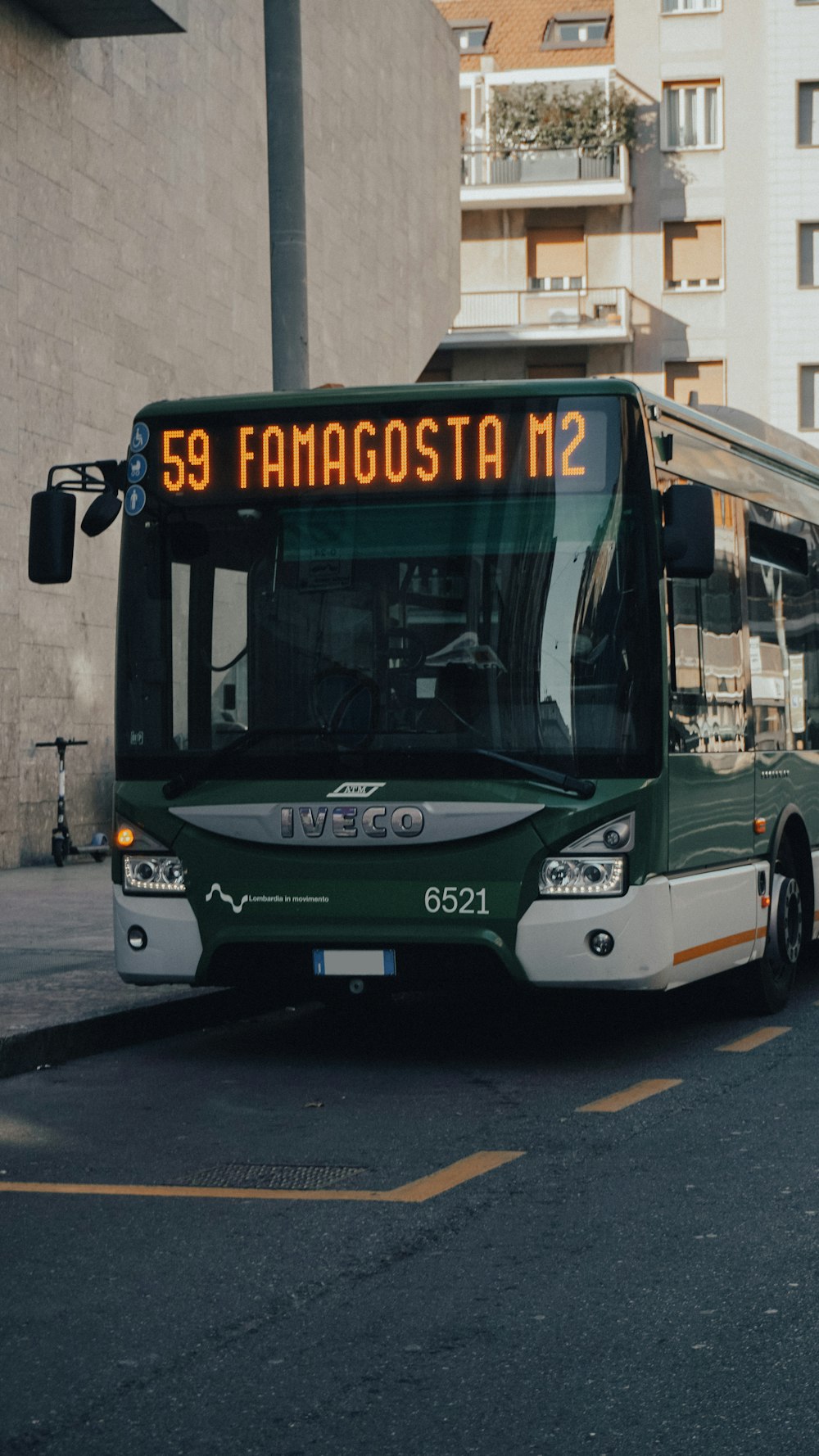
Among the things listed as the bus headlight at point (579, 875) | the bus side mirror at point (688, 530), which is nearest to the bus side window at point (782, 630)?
the bus side mirror at point (688, 530)

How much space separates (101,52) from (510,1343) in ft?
57.0

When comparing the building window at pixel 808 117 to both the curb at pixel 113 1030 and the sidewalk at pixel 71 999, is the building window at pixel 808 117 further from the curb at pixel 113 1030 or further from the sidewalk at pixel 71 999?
the curb at pixel 113 1030

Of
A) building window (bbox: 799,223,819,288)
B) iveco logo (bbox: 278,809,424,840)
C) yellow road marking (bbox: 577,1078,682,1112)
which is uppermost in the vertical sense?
building window (bbox: 799,223,819,288)

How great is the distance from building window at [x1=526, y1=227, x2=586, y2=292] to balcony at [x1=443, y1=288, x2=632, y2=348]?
141cm

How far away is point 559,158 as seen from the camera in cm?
4344

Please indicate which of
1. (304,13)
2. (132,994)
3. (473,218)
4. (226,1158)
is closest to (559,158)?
(473,218)

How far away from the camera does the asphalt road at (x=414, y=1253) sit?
157 inches

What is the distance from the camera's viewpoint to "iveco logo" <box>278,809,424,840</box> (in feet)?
26.3

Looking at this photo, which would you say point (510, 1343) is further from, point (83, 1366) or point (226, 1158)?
point (226, 1158)

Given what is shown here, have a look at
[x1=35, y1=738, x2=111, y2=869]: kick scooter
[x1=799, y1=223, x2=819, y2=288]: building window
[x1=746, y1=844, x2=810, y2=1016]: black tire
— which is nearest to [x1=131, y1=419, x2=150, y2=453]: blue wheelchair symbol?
[x1=746, y1=844, x2=810, y2=1016]: black tire

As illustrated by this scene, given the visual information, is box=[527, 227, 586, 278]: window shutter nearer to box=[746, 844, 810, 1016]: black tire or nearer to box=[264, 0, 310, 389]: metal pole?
box=[264, 0, 310, 389]: metal pole

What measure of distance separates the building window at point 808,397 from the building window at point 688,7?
788cm

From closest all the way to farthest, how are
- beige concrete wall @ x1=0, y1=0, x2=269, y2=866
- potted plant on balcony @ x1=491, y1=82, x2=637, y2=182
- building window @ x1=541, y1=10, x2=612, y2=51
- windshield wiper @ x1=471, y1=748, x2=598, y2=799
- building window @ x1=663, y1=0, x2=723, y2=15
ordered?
windshield wiper @ x1=471, y1=748, x2=598, y2=799 → beige concrete wall @ x1=0, y1=0, x2=269, y2=866 → potted plant on balcony @ x1=491, y1=82, x2=637, y2=182 → building window @ x1=663, y1=0, x2=723, y2=15 → building window @ x1=541, y1=10, x2=612, y2=51

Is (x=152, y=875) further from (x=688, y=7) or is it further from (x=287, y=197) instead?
(x=688, y=7)
